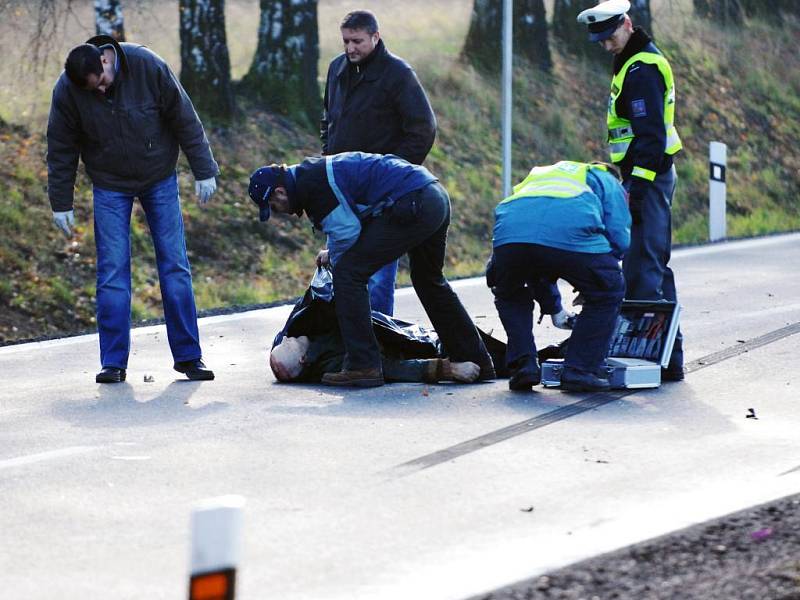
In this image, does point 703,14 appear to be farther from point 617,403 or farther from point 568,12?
point 617,403

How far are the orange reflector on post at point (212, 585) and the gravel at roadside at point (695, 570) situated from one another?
1.56 m

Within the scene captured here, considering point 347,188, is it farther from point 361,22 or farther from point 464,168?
point 464,168

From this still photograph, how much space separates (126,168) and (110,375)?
114 cm

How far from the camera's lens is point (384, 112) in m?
9.92

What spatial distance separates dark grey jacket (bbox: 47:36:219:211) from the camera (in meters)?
9.31

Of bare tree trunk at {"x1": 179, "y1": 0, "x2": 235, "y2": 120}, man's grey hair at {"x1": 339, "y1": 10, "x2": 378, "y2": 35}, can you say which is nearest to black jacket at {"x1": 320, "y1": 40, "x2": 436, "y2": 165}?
man's grey hair at {"x1": 339, "y1": 10, "x2": 378, "y2": 35}

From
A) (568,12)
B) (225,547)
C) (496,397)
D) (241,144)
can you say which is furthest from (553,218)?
(568,12)

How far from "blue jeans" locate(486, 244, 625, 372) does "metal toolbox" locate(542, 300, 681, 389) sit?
0.48ft

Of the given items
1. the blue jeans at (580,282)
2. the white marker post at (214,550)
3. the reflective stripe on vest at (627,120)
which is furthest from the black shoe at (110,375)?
the white marker post at (214,550)

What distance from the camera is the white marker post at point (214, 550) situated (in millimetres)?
3621

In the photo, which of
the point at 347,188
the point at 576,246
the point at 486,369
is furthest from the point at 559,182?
the point at 486,369

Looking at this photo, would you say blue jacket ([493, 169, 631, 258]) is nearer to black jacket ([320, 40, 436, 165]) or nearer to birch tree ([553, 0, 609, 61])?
black jacket ([320, 40, 436, 165])

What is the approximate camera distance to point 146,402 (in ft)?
28.9

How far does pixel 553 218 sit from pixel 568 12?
63.3 feet
